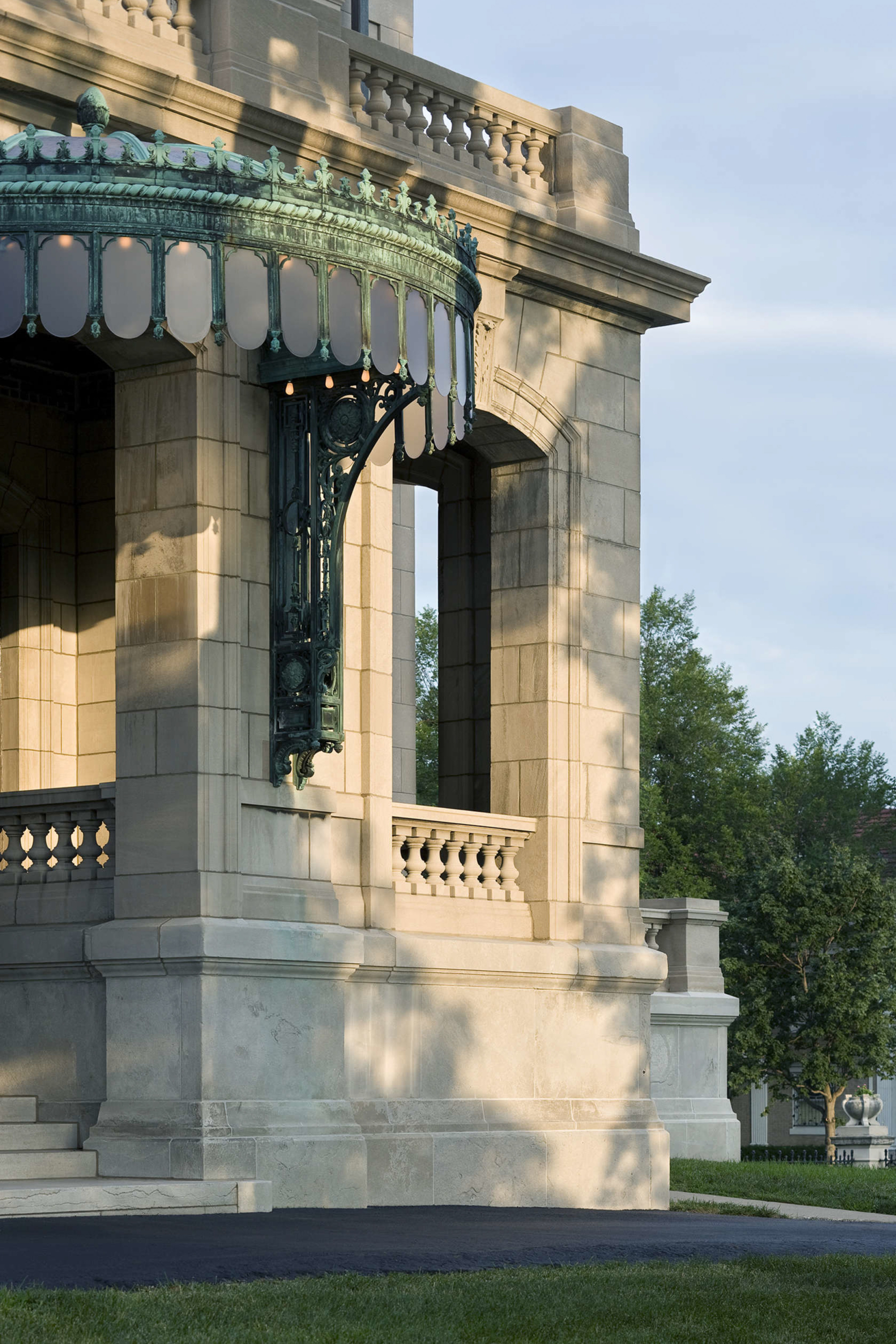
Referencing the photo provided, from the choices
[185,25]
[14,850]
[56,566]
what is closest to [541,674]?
[56,566]

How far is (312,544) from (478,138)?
5.46 m

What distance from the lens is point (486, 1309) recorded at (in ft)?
34.8

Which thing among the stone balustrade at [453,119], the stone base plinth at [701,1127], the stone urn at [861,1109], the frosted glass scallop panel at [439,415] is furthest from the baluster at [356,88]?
the stone urn at [861,1109]

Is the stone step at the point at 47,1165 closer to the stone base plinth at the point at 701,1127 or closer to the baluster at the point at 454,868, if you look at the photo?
the baluster at the point at 454,868

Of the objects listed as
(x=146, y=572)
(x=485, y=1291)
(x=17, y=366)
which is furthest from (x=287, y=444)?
(x=485, y=1291)

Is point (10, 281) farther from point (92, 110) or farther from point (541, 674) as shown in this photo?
point (541, 674)

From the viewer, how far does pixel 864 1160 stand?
35812 millimetres

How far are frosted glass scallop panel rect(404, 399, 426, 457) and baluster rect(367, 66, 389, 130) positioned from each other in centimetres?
307

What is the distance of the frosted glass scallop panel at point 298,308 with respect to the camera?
588 inches

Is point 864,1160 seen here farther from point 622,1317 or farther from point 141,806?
point 622,1317

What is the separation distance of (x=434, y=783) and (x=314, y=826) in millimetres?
40478

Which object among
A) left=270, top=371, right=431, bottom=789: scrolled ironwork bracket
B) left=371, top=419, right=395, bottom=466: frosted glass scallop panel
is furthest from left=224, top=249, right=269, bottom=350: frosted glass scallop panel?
left=371, top=419, right=395, bottom=466: frosted glass scallop panel

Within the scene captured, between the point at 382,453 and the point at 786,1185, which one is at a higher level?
the point at 382,453

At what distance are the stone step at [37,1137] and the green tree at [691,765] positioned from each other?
132ft
